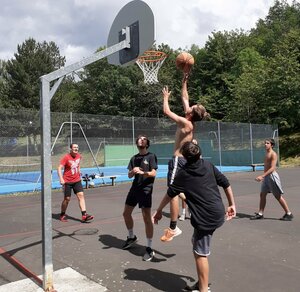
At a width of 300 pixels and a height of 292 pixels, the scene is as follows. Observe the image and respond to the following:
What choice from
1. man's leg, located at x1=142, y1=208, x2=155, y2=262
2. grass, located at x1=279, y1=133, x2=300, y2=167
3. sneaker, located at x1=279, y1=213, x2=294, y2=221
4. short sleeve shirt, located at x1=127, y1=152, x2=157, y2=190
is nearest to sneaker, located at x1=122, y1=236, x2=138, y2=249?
man's leg, located at x1=142, y1=208, x2=155, y2=262

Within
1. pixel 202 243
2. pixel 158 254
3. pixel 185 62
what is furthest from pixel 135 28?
pixel 158 254

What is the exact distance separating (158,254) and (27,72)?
44.3 metres

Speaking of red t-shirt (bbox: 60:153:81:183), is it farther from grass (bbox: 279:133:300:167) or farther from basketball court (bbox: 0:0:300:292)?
grass (bbox: 279:133:300:167)

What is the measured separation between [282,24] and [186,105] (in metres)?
63.6

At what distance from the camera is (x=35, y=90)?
4588cm

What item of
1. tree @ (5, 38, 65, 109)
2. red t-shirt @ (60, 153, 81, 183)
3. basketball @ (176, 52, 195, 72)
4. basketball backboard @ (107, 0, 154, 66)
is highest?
tree @ (5, 38, 65, 109)

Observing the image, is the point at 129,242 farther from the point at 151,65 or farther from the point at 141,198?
the point at 151,65

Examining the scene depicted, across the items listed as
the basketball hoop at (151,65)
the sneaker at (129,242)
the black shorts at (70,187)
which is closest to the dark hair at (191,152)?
the sneaker at (129,242)

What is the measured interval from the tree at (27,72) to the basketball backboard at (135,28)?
4106 cm

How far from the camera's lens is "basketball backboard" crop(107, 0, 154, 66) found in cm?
522

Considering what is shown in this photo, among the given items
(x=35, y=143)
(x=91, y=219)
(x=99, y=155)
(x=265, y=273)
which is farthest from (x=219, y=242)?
(x=99, y=155)

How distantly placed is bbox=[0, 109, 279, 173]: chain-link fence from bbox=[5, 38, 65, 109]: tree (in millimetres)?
22132

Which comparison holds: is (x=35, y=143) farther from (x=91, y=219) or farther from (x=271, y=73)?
(x=271, y=73)

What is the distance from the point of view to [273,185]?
8.80m
